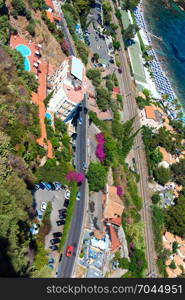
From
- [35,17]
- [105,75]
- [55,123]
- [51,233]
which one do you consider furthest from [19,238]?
[105,75]

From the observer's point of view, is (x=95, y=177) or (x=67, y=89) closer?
(x=95, y=177)

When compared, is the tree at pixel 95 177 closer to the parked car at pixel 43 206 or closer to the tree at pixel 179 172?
the parked car at pixel 43 206

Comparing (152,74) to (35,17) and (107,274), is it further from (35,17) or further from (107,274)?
(107,274)

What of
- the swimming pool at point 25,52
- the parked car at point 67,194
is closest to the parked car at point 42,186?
the parked car at point 67,194

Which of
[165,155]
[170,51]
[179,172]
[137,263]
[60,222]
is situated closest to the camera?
[60,222]

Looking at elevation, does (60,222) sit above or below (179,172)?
above

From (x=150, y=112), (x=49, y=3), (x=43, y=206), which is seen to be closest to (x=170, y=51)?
(x=150, y=112)

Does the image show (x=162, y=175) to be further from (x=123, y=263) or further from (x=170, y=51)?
(x=170, y=51)
